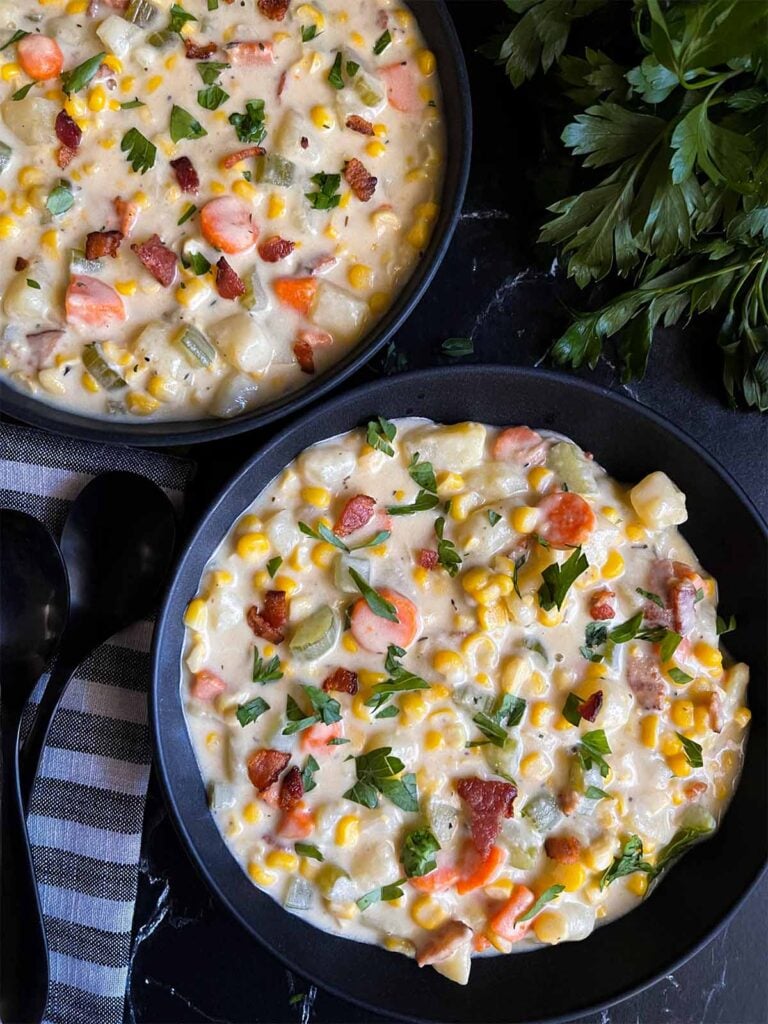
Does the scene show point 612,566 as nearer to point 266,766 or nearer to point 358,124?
point 266,766

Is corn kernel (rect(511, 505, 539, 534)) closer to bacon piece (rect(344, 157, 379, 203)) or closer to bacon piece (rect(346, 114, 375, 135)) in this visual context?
bacon piece (rect(344, 157, 379, 203))

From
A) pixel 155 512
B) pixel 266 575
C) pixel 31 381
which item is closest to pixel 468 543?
pixel 266 575

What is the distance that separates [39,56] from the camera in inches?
118

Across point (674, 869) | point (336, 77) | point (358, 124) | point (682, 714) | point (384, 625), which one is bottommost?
point (674, 869)

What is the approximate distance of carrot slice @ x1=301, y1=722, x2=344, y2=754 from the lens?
3037mm

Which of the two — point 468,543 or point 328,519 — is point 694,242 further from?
point 328,519

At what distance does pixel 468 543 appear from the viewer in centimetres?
308

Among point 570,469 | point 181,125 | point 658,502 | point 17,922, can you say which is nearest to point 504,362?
point 570,469

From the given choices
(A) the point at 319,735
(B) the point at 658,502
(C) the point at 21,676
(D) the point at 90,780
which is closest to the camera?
(A) the point at 319,735

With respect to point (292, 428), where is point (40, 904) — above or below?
below

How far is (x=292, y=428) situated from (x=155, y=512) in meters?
0.66

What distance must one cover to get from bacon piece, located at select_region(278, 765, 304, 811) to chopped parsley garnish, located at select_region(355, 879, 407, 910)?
0.40 m

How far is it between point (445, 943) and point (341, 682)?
929mm

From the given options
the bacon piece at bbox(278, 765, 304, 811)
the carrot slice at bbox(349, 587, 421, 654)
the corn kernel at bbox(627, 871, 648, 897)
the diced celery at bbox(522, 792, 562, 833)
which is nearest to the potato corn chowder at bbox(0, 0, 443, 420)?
the carrot slice at bbox(349, 587, 421, 654)
